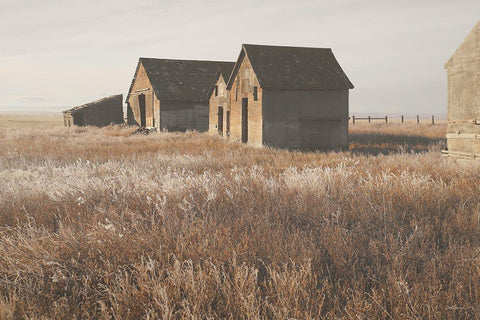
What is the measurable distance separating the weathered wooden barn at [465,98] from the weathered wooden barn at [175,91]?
780 inches

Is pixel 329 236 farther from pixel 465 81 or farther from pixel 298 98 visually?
pixel 298 98

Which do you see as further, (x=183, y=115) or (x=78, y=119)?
(x=78, y=119)

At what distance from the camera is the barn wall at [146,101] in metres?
27.8

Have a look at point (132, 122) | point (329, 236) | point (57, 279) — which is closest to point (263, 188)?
point (329, 236)

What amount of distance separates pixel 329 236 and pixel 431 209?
6.32ft

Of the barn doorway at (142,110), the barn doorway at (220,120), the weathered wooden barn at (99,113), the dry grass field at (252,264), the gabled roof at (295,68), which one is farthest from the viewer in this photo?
the weathered wooden barn at (99,113)

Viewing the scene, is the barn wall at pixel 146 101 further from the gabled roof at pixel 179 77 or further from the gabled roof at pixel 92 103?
the gabled roof at pixel 92 103

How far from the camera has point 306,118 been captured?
17.7m

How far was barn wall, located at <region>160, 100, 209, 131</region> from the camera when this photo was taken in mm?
27295

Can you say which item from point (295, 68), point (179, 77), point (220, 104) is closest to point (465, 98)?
point (295, 68)

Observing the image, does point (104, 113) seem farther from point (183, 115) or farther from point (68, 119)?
point (183, 115)

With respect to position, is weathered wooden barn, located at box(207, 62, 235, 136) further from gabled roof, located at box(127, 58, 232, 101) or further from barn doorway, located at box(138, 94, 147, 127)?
barn doorway, located at box(138, 94, 147, 127)

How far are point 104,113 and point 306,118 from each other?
24.2 m

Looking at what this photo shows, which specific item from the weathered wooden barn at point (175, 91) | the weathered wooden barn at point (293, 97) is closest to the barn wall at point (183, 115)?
the weathered wooden barn at point (175, 91)
